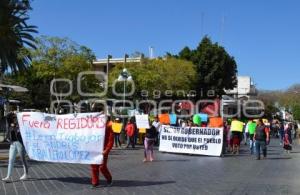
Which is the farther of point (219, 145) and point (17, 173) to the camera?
point (219, 145)

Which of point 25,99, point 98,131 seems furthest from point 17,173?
point 25,99

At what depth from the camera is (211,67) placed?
6812 centimetres

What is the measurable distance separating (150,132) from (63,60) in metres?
30.7

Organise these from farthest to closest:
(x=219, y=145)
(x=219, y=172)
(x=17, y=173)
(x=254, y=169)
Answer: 1. (x=219, y=145)
2. (x=254, y=169)
3. (x=219, y=172)
4. (x=17, y=173)

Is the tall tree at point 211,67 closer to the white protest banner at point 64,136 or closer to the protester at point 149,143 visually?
the protester at point 149,143

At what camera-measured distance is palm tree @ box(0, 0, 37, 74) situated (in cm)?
1961

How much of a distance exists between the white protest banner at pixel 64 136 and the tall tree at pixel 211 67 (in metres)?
54.1

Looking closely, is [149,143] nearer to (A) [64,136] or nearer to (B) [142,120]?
(A) [64,136]

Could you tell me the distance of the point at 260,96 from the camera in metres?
126

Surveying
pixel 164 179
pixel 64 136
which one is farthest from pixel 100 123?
pixel 164 179

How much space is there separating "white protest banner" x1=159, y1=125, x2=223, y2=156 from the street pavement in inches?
180

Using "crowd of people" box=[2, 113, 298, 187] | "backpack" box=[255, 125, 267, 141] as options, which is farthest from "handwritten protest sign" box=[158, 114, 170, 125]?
"backpack" box=[255, 125, 267, 141]

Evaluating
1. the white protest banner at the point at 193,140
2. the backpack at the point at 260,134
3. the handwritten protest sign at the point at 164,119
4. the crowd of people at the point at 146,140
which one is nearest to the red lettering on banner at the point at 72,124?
the crowd of people at the point at 146,140

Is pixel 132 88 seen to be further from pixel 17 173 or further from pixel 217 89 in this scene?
pixel 17 173
